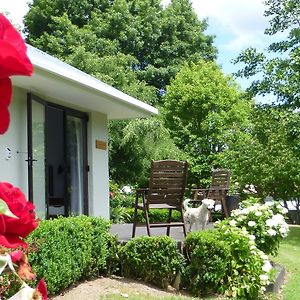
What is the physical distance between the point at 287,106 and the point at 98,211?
6256mm

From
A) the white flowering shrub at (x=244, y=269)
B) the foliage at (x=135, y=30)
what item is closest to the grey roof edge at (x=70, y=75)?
the white flowering shrub at (x=244, y=269)

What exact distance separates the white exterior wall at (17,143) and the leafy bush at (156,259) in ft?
6.10

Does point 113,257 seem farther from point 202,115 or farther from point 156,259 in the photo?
point 202,115

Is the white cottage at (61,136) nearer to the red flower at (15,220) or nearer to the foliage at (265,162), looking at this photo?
the red flower at (15,220)

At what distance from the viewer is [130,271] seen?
6.46m

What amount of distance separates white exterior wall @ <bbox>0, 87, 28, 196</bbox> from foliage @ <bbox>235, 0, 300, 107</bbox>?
7872mm

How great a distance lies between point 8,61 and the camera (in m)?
0.65

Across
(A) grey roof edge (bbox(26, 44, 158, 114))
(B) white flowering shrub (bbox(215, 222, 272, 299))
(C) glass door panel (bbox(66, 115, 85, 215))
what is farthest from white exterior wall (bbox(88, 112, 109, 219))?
(B) white flowering shrub (bbox(215, 222, 272, 299))

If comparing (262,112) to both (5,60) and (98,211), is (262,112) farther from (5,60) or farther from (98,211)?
(5,60)

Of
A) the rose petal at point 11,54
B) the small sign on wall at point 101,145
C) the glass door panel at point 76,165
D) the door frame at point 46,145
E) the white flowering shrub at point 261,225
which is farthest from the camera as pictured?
the small sign on wall at point 101,145

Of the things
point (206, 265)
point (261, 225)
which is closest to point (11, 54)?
point (206, 265)

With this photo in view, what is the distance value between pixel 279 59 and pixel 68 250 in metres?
10.3

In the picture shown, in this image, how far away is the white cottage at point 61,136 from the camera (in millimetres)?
6918

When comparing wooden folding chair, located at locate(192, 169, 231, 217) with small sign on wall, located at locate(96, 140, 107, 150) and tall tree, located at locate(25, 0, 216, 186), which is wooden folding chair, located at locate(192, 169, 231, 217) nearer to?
small sign on wall, located at locate(96, 140, 107, 150)
